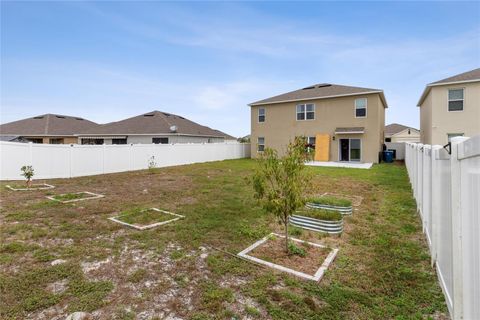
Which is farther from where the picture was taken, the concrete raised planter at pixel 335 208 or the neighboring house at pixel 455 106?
the neighboring house at pixel 455 106

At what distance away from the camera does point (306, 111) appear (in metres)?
21.0

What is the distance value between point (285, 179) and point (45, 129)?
3145 cm

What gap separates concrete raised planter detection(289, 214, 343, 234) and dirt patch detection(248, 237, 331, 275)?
747mm

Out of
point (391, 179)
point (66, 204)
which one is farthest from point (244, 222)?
point (391, 179)

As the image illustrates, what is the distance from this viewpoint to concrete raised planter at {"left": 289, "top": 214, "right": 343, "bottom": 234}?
493cm

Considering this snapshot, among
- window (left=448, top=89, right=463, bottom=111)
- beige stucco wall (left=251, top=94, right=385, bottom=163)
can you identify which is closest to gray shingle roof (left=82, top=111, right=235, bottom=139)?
beige stucco wall (left=251, top=94, right=385, bottom=163)

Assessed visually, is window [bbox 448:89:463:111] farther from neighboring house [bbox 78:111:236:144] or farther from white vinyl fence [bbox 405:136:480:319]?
neighboring house [bbox 78:111:236:144]

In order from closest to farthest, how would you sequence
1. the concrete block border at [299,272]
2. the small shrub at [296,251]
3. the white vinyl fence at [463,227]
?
the white vinyl fence at [463,227], the concrete block border at [299,272], the small shrub at [296,251]

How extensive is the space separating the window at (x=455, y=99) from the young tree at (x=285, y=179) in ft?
56.8

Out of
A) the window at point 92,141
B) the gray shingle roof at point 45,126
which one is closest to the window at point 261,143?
the window at point 92,141

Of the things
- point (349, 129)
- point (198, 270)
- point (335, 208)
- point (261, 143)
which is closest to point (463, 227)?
point (198, 270)

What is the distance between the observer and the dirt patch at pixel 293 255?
3.69 meters

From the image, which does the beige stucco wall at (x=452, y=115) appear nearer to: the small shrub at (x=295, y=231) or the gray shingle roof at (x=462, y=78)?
the gray shingle roof at (x=462, y=78)

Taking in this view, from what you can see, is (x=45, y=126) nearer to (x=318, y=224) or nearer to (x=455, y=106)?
(x=318, y=224)
